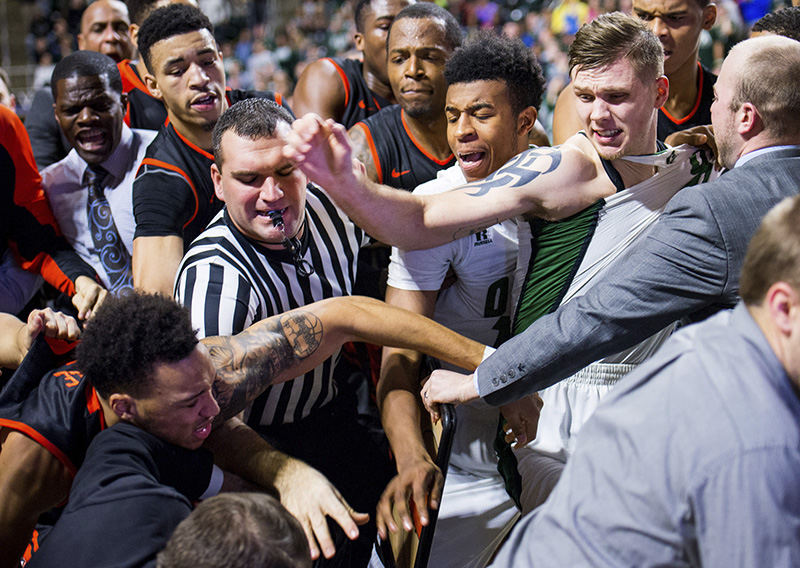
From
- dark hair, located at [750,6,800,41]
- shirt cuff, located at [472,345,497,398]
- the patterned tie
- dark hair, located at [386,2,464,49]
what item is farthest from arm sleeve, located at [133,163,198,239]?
dark hair, located at [750,6,800,41]

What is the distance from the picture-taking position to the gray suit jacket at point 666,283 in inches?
87.7

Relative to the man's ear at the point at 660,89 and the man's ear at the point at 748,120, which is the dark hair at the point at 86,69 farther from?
the man's ear at the point at 748,120

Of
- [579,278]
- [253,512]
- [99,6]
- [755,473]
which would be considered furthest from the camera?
[99,6]

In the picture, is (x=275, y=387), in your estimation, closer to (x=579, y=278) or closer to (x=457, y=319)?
(x=457, y=319)

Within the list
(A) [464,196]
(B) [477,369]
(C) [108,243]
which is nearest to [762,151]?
(A) [464,196]

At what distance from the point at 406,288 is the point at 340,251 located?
424 millimetres

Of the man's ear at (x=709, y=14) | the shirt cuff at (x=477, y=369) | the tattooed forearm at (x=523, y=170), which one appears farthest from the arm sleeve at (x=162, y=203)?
the man's ear at (x=709, y=14)

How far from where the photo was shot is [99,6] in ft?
18.1

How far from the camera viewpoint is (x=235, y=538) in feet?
5.60

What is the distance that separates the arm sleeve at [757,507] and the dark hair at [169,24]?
3.46m

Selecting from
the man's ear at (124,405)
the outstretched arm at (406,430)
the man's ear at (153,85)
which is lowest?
the outstretched arm at (406,430)

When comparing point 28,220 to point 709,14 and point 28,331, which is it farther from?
point 709,14

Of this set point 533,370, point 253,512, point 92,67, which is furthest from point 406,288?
point 92,67

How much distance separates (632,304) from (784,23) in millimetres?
2443
